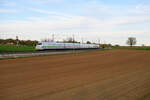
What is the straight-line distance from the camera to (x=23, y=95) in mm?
6562

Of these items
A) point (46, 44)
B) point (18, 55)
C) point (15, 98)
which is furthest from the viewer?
point (46, 44)

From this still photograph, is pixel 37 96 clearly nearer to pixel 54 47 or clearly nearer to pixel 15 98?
pixel 15 98

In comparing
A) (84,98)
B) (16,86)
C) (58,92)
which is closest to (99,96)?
(84,98)

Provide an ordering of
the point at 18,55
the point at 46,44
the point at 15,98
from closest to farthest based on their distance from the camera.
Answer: the point at 15,98 → the point at 18,55 → the point at 46,44

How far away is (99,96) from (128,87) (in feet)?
7.91

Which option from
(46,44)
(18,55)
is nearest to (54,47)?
(46,44)

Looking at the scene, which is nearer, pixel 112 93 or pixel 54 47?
pixel 112 93

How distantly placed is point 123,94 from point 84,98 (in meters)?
2.06

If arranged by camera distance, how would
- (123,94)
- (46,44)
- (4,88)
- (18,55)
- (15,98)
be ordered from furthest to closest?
(46,44) → (18,55) → (4,88) → (123,94) → (15,98)

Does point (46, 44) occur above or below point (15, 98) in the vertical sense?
above

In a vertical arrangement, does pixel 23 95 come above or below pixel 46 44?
below

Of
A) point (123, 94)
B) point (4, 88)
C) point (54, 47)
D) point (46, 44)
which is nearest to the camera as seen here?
point (123, 94)

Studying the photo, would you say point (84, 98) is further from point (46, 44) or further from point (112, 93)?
point (46, 44)

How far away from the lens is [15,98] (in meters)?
6.20
